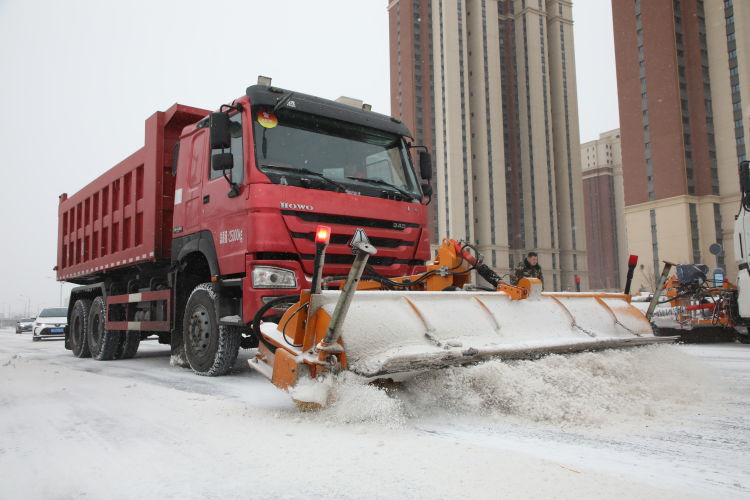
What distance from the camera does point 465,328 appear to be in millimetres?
3830

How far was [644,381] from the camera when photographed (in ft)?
13.3

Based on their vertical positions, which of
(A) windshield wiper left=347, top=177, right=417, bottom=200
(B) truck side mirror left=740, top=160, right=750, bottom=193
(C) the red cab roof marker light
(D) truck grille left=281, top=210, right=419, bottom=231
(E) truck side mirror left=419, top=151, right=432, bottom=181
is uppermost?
(B) truck side mirror left=740, top=160, right=750, bottom=193

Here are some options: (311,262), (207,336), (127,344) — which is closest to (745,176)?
(311,262)

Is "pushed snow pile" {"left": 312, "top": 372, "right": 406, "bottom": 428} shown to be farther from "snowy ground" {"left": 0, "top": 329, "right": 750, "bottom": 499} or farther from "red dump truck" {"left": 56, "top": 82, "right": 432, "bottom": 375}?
"red dump truck" {"left": 56, "top": 82, "right": 432, "bottom": 375}

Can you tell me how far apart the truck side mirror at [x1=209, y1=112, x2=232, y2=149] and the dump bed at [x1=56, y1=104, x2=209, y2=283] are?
205cm

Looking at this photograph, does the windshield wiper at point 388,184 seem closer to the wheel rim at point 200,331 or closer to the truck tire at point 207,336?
the truck tire at point 207,336

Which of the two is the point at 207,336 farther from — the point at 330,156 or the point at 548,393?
the point at 548,393

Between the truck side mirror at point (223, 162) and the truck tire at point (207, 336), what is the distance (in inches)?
46.6

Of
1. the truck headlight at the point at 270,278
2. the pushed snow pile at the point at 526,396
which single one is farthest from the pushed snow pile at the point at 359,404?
the truck headlight at the point at 270,278

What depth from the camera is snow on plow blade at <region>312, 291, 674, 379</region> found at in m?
3.31

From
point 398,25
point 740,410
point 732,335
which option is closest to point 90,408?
point 740,410

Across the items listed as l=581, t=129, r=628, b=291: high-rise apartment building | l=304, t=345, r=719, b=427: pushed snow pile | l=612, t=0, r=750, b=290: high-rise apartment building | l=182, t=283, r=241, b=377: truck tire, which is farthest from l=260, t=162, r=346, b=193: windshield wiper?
l=581, t=129, r=628, b=291: high-rise apartment building

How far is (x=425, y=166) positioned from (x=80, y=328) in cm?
690

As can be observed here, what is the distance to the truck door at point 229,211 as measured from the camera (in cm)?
490
